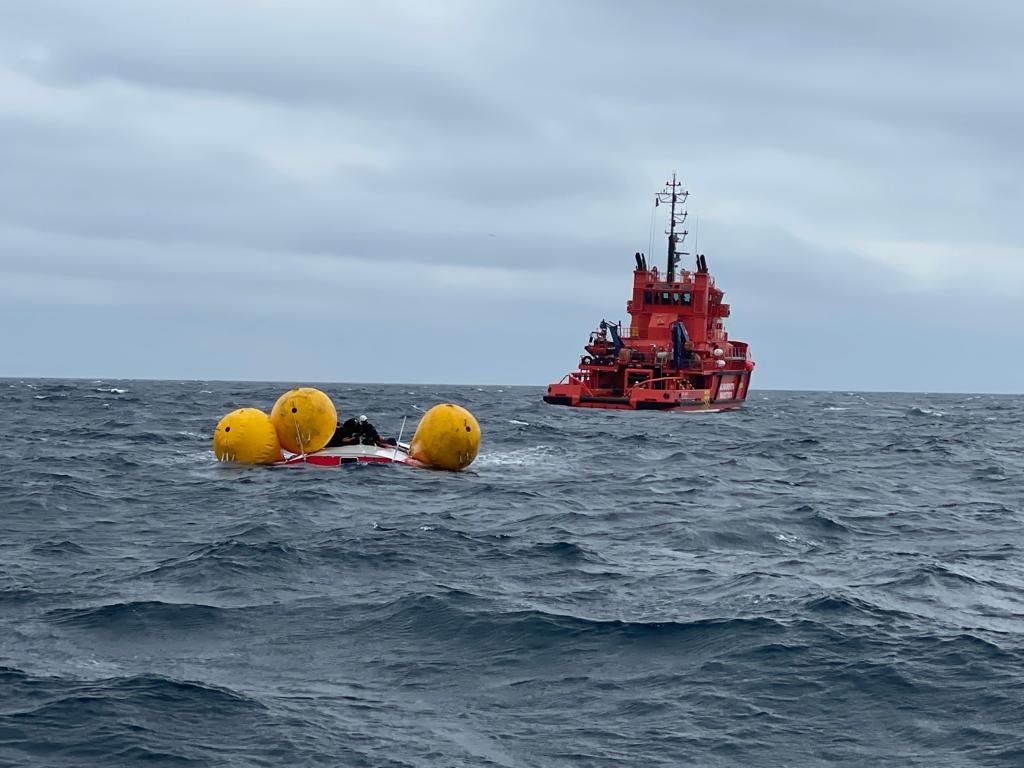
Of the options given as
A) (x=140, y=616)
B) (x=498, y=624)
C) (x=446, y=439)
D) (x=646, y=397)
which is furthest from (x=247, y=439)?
(x=646, y=397)

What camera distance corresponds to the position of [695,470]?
32.0 metres

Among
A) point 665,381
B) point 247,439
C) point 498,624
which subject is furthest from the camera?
point 665,381

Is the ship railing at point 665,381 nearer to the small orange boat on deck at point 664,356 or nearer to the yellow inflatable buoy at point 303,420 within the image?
the small orange boat on deck at point 664,356

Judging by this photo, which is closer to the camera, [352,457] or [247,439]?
[247,439]

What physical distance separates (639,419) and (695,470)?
30.0 m

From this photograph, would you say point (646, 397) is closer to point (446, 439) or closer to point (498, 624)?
point (446, 439)

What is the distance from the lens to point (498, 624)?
12617 millimetres

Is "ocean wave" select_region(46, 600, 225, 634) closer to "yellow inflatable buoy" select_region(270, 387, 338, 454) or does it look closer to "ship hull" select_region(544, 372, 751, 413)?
"yellow inflatable buoy" select_region(270, 387, 338, 454)

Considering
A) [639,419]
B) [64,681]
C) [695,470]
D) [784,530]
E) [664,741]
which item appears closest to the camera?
[664,741]

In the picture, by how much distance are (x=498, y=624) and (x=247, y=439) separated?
1569cm

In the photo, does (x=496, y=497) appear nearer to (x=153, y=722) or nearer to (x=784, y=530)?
(x=784, y=530)

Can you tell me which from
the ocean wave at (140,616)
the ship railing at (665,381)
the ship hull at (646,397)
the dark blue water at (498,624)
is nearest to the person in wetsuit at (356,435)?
the dark blue water at (498,624)

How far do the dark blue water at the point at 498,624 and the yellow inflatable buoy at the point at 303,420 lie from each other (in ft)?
4.19

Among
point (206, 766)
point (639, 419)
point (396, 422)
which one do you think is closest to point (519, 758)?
point (206, 766)
